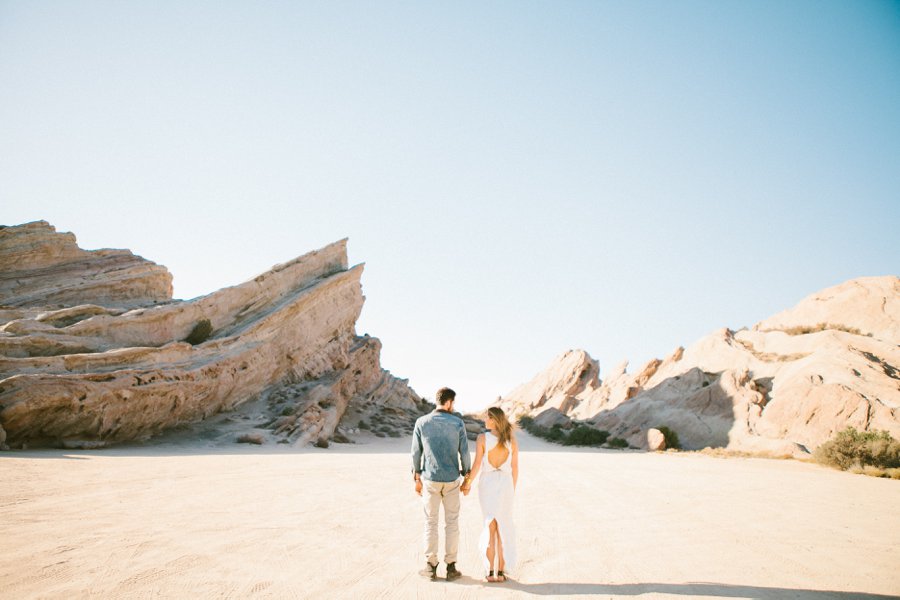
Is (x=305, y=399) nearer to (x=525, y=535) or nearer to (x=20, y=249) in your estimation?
(x=20, y=249)

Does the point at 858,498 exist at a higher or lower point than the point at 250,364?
lower

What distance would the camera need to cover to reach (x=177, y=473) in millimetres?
10734

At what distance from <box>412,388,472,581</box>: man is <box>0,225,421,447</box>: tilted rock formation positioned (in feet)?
45.7

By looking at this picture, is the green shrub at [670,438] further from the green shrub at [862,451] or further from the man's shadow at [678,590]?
the man's shadow at [678,590]

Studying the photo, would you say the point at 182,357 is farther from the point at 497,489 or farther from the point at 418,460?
the point at 497,489

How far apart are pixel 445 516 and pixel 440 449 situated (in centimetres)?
71

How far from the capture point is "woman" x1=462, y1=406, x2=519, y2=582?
5113 millimetres

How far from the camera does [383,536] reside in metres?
6.58

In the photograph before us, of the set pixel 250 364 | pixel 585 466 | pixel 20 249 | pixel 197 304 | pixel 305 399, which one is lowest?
pixel 585 466

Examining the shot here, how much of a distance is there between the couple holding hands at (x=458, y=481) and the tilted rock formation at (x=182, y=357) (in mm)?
13986

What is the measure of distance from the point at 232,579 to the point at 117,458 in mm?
10598

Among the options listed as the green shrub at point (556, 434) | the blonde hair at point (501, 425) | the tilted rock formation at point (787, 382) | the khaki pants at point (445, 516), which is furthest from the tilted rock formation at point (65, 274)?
the tilted rock formation at point (787, 382)

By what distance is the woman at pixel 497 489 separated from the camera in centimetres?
511

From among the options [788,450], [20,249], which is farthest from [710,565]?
[20,249]
